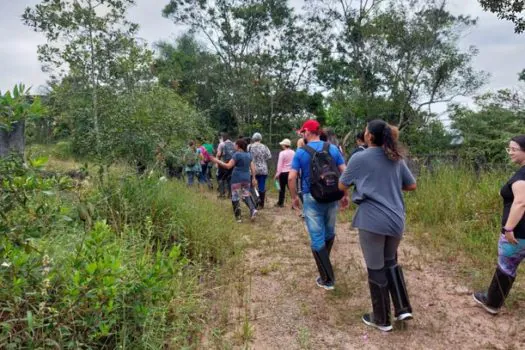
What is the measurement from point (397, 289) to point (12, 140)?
304 centimetres

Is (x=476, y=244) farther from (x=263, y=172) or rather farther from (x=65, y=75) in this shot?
(x=65, y=75)

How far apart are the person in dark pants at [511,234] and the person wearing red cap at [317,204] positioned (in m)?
1.41

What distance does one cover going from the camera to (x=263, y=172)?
9.32 m

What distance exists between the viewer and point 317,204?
165 inches

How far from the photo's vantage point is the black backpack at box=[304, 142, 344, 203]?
13.2ft

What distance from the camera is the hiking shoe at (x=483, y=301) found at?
3.79 metres

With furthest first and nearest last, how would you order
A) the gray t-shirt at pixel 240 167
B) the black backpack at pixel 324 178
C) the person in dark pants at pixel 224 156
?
the person in dark pants at pixel 224 156 < the gray t-shirt at pixel 240 167 < the black backpack at pixel 324 178

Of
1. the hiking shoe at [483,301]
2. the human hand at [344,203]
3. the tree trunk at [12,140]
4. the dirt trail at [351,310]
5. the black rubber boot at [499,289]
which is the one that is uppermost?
the tree trunk at [12,140]

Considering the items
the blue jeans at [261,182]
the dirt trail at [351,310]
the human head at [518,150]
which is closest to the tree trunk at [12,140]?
the dirt trail at [351,310]

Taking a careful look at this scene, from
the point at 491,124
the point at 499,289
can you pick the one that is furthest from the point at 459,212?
the point at 491,124

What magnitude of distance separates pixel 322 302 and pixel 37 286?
2.52m

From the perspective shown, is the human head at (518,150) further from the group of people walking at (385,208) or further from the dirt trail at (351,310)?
the dirt trail at (351,310)

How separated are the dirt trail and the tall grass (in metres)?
0.54

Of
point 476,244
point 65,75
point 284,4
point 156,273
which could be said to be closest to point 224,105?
point 284,4
